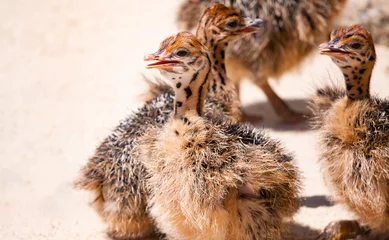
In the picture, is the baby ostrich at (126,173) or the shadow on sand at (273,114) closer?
the baby ostrich at (126,173)

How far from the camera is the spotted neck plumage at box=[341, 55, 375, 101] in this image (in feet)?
11.5

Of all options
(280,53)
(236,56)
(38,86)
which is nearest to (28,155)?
(38,86)

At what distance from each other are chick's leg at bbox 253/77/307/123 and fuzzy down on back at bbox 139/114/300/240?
2.31 metres

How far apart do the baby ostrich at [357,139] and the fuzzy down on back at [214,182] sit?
35 cm

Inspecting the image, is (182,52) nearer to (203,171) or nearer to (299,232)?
(203,171)

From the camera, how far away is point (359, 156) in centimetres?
339

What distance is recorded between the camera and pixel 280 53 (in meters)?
5.31

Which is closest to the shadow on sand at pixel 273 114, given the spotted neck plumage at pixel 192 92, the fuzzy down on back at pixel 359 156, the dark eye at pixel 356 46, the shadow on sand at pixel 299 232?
the shadow on sand at pixel 299 232

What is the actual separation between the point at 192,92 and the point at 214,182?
463 mm

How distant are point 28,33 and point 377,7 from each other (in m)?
3.70

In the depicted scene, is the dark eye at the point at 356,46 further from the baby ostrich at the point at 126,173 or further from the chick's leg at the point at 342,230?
the chick's leg at the point at 342,230

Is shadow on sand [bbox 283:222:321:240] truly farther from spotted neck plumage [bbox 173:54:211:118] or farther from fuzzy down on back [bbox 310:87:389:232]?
spotted neck plumage [bbox 173:54:211:118]

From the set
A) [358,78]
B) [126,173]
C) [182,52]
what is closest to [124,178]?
[126,173]

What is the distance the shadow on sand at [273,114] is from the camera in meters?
5.50
